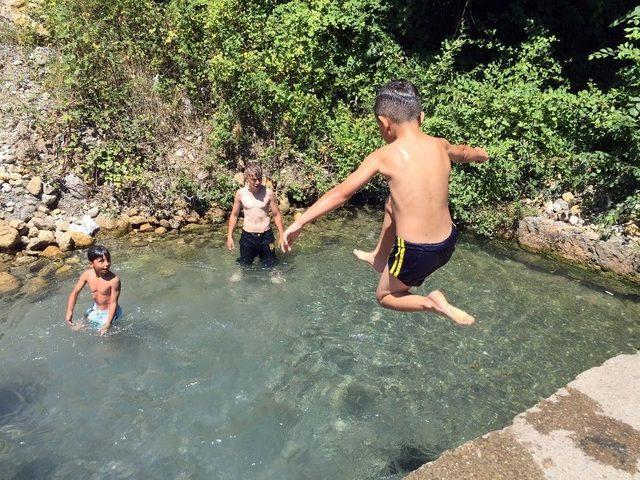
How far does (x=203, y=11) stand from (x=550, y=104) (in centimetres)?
585

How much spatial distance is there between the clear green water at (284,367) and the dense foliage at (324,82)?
5.84ft

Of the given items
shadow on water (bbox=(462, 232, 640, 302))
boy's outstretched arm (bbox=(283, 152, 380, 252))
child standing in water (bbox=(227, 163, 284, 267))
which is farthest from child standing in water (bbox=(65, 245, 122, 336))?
shadow on water (bbox=(462, 232, 640, 302))

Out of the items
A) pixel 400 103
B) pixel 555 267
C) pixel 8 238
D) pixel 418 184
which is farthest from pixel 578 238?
pixel 8 238

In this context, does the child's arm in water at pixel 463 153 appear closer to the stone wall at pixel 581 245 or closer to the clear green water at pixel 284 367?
the clear green water at pixel 284 367

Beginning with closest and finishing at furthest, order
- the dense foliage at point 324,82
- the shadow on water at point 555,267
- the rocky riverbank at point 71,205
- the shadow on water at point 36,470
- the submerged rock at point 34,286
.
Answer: the shadow on water at point 36,470
the submerged rock at point 34,286
the shadow on water at point 555,267
the rocky riverbank at point 71,205
the dense foliage at point 324,82

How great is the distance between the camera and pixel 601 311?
585 cm

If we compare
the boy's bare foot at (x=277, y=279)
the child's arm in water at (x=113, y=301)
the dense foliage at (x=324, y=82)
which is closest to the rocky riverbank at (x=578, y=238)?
the dense foliage at (x=324, y=82)

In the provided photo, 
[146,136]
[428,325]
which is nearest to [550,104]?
[428,325]

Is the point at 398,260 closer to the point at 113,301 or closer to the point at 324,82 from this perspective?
the point at 113,301

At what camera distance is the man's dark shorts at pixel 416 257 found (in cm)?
335

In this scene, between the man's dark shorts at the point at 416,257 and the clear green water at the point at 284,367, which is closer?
the man's dark shorts at the point at 416,257

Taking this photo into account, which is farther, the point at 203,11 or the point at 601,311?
the point at 203,11

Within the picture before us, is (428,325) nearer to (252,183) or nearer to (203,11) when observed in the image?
(252,183)

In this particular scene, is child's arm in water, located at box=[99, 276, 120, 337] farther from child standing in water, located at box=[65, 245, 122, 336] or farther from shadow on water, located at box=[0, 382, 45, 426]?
shadow on water, located at box=[0, 382, 45, 426]
